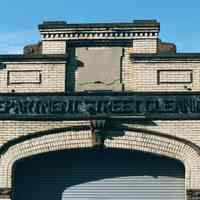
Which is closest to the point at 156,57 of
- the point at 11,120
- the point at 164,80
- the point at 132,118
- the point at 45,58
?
the point at 164,80

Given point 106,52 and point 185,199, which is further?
point 106,52

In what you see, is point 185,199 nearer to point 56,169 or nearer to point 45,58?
point 56,169

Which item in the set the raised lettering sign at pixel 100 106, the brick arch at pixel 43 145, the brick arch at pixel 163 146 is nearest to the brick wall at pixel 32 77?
the raised lettering sign at pixel 100 106

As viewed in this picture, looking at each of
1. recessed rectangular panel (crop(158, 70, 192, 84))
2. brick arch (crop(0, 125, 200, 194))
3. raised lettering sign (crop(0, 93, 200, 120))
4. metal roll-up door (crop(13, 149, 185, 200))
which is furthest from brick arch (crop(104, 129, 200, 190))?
recessed rectangular panel (crop(158, 70, 192, 84))

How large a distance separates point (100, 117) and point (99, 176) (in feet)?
4.18

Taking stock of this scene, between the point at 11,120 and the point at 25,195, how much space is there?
163cm

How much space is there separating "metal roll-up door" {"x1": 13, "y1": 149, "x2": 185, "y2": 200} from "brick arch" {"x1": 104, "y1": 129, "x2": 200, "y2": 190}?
31cm

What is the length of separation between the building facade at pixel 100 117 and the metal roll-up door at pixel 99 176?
21 millimetres

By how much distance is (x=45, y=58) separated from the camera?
47.2ft

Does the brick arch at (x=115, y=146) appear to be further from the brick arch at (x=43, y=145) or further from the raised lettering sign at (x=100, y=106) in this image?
the raised lettering sign at (x=100, y=106)

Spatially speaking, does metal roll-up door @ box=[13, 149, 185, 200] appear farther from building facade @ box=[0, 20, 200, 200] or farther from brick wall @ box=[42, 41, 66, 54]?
brick wall @ box=[42, 41, 66, 54]

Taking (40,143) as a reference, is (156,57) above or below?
above

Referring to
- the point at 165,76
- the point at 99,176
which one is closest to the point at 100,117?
the point at 99,176

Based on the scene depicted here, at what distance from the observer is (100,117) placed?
45.6 feet
